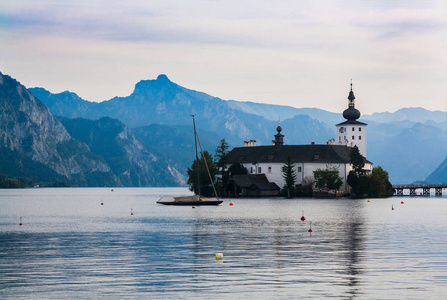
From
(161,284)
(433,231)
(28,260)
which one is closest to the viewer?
(161,284)

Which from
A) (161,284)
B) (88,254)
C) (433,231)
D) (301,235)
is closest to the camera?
(161,284)

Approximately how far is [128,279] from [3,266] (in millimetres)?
10427

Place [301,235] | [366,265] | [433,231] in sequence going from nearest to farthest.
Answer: [366,265] → [301,235] → [433,231]

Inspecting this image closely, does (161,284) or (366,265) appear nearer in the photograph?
(161,284)

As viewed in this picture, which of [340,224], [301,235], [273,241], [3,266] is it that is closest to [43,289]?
[3,266]

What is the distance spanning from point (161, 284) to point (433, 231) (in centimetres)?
4534

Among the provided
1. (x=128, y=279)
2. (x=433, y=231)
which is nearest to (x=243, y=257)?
(x=128, y=279)

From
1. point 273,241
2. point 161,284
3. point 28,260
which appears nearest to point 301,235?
point 273,241

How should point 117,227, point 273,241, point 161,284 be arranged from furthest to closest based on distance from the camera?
point 117,227, point 273,241, point 161,284

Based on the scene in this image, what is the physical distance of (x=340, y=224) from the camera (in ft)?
289

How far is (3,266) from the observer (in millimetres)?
46375

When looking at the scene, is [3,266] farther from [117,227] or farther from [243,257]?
[117,227]

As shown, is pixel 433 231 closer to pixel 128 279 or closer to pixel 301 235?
pixel 301 235

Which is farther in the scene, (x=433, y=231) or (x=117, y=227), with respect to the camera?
(x=117, y=227)
